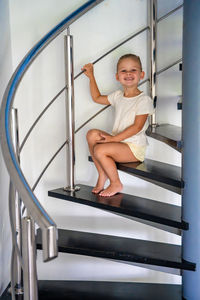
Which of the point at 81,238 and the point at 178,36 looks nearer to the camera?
the point at 81,238

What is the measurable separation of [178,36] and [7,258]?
2.08 meters

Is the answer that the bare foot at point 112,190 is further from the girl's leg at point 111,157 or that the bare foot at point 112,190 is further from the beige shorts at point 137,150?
the beige shorts at point 137,150

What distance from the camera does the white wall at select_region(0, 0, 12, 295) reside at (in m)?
2.61

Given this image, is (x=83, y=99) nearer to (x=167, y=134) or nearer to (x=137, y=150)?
(x=137, y=150)

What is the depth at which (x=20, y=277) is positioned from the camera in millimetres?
2271

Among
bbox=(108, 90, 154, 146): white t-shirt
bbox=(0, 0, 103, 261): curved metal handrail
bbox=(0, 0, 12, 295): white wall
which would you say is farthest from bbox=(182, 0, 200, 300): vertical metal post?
bbox=(0, 0, 12, 295): white wall

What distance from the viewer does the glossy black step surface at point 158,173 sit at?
2.08 m

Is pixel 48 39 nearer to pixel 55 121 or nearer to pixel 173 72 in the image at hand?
pixel 55 121

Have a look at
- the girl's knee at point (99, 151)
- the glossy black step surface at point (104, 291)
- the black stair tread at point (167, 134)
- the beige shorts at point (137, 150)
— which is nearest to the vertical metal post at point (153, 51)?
the black stair tread at point (167, 134)

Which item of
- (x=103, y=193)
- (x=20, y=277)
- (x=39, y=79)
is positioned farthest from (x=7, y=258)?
(x=39, y=79)

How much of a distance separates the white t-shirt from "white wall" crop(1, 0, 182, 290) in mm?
327

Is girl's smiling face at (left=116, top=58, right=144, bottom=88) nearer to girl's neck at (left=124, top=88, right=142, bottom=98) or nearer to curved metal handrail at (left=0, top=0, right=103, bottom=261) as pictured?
girl's neck at (left=124, top=88, right=142, bottom=98)

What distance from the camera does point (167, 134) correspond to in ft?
7.54

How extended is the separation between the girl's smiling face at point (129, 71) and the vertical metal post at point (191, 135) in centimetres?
48
